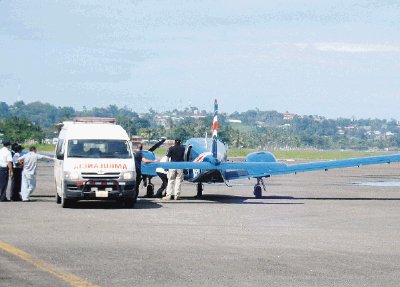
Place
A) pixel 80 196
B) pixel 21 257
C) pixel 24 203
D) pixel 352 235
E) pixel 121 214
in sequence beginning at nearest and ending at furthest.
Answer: pixel 21 257 → pixel 352 235 → pixel 121 214 → pixel 80 196 → pixel 24 203

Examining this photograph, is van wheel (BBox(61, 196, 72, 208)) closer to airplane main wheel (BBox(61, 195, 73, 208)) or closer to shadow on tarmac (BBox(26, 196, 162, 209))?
airplane main wheel (BBox(61, 195, 73, 208))

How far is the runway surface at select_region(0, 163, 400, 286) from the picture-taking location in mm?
14180

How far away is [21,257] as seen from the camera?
16156mm

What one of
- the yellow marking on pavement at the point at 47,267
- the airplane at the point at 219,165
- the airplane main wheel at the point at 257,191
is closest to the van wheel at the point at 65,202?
the airplane at the point at 219,165

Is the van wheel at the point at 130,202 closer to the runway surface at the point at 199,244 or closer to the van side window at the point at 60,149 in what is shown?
the runway surface at the point at 199,244

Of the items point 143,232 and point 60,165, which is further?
point 60,165

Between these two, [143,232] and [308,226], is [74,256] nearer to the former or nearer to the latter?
[143,232]

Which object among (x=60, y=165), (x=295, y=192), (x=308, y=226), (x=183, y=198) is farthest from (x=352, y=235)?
(x=295, y=192)

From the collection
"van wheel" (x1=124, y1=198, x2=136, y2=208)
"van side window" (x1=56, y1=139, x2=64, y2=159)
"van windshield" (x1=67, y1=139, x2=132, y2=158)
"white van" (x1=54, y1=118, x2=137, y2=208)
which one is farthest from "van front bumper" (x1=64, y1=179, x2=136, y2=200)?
"van side window" (x1=56, y1=139, x2=64, y2=159)

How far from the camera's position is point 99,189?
28562 millimetres

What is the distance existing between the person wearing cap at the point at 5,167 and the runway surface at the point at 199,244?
0.96 meters

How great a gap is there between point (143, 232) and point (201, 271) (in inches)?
256

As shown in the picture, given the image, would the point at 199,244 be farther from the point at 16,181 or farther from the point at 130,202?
the point at 16,181

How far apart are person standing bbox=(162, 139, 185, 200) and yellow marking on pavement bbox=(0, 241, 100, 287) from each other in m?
15.3
